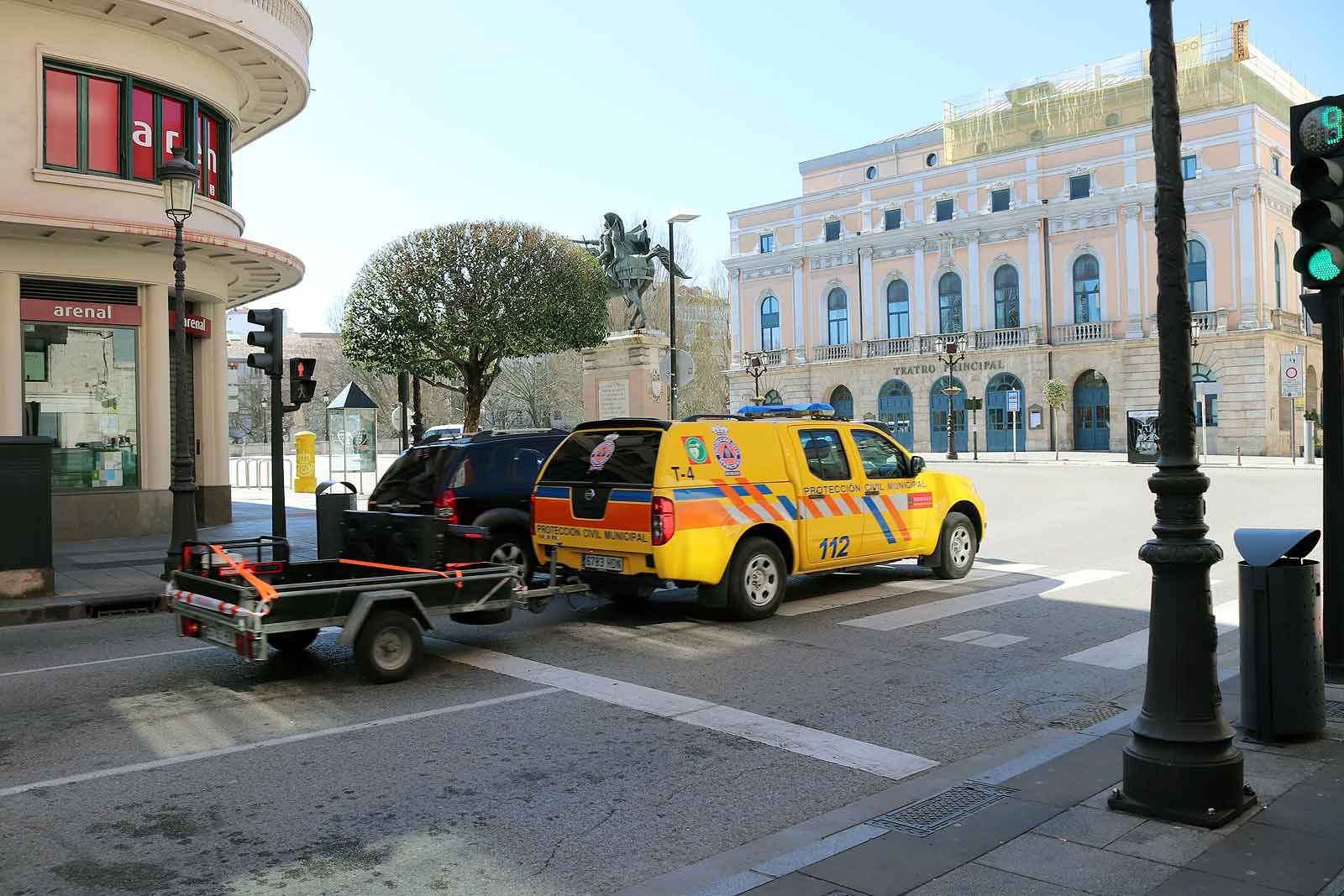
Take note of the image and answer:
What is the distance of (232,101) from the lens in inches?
770

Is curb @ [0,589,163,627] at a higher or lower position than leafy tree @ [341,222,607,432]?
lower

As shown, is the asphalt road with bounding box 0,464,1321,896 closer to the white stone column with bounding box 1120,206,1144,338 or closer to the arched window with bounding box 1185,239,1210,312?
the arched window with bounding box 1185,239,1210,312

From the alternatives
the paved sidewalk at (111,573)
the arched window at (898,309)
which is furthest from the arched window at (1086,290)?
the paved sidewalk at (111,573)

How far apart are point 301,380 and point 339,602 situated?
7705 mm

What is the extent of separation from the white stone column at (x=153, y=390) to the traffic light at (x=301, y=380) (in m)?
→ 4.50

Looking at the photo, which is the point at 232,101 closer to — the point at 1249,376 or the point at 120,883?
the point at 120,883

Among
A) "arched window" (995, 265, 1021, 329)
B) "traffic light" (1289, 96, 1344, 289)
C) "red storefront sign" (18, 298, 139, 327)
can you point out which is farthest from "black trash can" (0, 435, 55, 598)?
"arched window" (995, 265, 1021, 329)

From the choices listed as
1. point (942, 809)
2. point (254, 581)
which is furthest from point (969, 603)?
point (254, 581)

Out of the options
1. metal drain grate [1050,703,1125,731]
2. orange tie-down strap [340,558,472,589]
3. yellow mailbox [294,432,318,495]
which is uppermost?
yellow mailbox [294,432,318,495]

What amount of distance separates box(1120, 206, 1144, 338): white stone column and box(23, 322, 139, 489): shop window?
46.4 metres

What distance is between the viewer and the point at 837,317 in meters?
63.4

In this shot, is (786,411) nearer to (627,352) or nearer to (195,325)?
(195,325)

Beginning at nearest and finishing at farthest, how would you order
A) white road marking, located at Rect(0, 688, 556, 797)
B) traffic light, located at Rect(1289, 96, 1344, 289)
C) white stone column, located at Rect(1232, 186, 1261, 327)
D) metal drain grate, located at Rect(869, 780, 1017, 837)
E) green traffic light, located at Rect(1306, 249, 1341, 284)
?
metal drain grate, located at Rect(869, 780, 1017, 837) < white road marking, located at Rect(0, 688, 556, 797) < traffic light, located at Rect(1289, 96, 1344, 289) < green traffic light, located at Rect(1306, 249, 1341, 284) < white stone column, located at Rect(1232, 186, 1261, 327)

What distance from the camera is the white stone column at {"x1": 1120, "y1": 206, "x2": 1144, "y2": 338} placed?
169 feet
